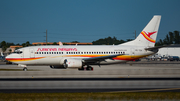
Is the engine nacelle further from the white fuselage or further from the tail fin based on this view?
the tail fin

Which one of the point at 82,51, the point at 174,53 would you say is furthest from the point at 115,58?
the point at 174,53

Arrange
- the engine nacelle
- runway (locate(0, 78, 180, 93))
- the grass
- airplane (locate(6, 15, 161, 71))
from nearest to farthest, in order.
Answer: the grass
runway (locate(0, 78, 180, 93))
the engine nacelle
airplane (locate(6, 15, 161, 71))

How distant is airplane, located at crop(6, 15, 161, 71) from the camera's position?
3412cm

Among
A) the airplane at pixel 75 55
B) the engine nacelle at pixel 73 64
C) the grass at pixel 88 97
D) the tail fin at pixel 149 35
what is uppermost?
the tail fin at pixel 149 35

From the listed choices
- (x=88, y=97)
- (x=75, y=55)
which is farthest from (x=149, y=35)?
(x=88, y=97)

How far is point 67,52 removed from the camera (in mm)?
35312

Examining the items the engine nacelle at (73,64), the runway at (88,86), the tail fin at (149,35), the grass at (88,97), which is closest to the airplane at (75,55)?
the engine nacelle at (73,64)

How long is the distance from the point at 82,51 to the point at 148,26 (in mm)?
12069

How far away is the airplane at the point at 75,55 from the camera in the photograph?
1344 inches

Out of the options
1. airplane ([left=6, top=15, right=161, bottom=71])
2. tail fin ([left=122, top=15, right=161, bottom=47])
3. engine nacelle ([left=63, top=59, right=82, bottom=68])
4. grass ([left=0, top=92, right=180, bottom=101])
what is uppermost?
tail fin ([left=122, top=15, right=161, bottom=47])

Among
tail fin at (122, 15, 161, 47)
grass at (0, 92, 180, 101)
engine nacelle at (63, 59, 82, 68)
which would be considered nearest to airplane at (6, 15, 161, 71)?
engine nacelle at (63, 59, 82, 68)

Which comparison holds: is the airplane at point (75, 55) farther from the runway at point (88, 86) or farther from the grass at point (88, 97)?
the grass at point (88, 97)

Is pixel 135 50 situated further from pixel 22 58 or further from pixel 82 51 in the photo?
pixel 22 58

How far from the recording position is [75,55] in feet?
116
